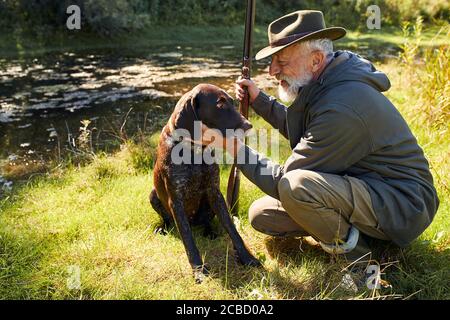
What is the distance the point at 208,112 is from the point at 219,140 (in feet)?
0.72

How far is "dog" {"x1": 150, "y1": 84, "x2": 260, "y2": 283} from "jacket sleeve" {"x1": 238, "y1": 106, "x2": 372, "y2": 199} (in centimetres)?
42

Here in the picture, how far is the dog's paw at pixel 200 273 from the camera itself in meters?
2.95

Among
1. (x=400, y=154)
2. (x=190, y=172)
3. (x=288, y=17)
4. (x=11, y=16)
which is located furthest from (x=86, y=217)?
(x=11, y=16)

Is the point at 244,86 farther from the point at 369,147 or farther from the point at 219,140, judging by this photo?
the point at 369,147

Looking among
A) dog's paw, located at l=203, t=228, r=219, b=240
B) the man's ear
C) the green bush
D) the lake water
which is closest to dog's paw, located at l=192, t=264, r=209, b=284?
dog's paw, located at l=203, t=228, r=219, b=240

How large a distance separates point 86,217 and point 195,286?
144 centimetres

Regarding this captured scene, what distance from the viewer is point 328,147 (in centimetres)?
280

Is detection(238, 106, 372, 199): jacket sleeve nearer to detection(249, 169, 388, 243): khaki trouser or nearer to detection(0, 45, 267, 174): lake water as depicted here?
detection(249, 169, 388, 243): khaki trouser

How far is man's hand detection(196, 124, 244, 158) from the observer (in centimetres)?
307

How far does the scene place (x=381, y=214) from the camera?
2.81 metres

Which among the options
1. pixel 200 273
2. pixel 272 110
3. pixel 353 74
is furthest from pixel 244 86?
pixel 200 273

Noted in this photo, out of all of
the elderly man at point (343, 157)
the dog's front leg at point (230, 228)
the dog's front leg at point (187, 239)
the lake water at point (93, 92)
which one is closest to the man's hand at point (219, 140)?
the elderly man at point (343, 157)

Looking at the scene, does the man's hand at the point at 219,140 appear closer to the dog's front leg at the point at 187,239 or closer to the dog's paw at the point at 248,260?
the dog's front leg at the point at 187,239
